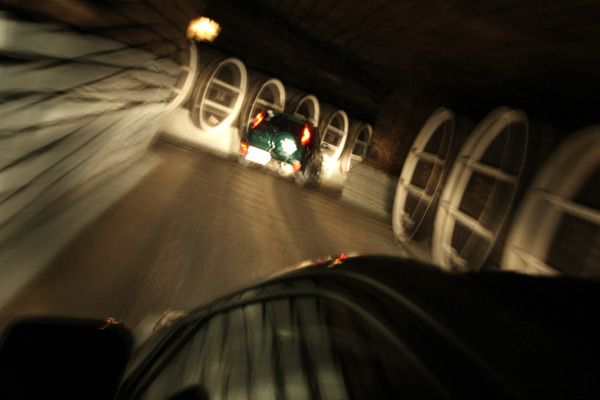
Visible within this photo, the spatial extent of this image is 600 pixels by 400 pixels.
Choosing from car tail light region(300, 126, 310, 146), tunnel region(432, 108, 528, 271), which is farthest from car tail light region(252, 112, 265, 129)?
tunnel region(432, 108, 528, 271)

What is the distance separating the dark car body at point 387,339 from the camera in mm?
590

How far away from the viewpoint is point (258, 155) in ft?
31.9

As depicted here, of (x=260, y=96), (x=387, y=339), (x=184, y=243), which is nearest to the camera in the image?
(x=387, y=339)

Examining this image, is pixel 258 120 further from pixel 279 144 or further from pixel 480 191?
pixel 480 191

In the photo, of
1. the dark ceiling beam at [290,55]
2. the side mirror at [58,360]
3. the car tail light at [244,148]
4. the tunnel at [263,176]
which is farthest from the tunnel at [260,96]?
the side mirror at [58,360]

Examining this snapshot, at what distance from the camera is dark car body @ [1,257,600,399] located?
23.2 inches

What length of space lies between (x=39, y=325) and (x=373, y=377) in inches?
40.1

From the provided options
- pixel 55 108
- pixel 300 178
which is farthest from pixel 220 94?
pixel 55 108

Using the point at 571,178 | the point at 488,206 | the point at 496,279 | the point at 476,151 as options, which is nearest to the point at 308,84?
the point at 476,151

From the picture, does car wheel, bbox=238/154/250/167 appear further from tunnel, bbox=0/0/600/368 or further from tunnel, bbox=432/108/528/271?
tunnel, bbox=432/108/528/271

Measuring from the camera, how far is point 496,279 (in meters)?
1.08

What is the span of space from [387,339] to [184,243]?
3.95 meters

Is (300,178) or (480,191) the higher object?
(480,191)

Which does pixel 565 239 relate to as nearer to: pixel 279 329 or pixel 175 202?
pixel 279 329
